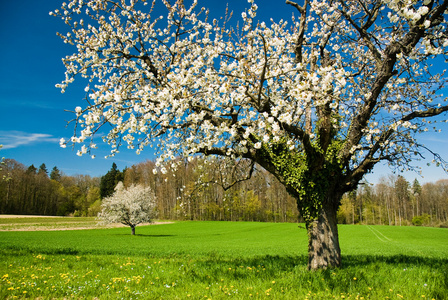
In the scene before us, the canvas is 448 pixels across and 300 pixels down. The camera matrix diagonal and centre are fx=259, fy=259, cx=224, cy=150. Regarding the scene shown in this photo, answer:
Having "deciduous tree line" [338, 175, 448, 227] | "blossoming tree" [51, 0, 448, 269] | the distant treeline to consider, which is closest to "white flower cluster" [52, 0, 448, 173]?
"blossoming tree" [51, 0, 448, 269]

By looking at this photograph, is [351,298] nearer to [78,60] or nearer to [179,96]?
[179,96]

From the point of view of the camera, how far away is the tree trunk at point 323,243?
614 centimetres

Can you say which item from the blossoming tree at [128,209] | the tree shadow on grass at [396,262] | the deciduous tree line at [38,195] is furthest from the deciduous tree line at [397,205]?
the deciduous tree line at [38,195]

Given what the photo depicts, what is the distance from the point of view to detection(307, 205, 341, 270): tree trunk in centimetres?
614

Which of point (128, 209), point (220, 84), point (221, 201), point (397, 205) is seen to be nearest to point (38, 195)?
point (221, 201)


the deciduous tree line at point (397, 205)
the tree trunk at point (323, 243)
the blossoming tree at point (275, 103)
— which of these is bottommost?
the deciduous tree line at point (397, 205)

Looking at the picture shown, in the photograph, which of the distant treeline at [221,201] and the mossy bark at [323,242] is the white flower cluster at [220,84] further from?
the distant treeline at [221,201]

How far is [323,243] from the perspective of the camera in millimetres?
6219

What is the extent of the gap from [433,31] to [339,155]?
3.55 m

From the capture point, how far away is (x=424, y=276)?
528cm

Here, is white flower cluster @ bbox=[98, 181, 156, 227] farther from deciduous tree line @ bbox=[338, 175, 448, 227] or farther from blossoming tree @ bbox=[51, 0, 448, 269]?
deciduous tree line @ bbox=[338, 175, 448, 227]

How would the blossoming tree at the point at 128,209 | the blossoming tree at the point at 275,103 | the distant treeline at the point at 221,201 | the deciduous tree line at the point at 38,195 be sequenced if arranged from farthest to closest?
1. the deciduous tree line at the point at 38,195
2. the distant treeline at the point at 221,201
3. the blossoming tree at the point at 128,209
4. the blossoming tree at the point at 275,103

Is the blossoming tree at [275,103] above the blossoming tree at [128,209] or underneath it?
above

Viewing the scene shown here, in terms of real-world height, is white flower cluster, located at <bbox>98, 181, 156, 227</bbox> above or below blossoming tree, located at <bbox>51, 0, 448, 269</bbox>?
below
